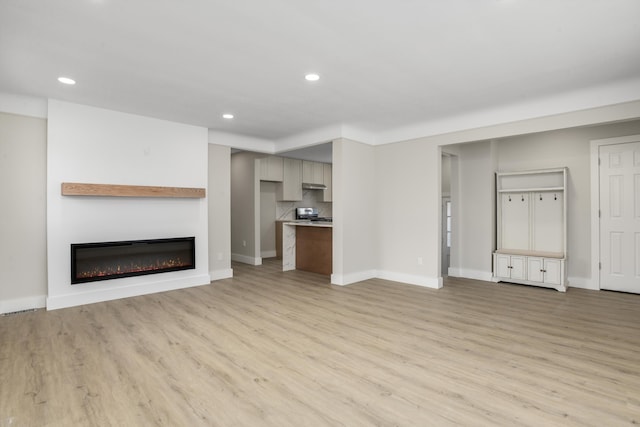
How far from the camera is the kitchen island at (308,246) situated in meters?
6.05

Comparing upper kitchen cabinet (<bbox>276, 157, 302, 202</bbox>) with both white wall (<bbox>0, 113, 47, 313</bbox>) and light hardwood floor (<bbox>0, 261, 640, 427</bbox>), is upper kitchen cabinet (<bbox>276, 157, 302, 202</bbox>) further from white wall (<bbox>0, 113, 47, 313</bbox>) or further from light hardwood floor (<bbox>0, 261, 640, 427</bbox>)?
white wall (<bbox>0, 113, 47, 313</bbox>)

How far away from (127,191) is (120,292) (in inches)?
54.9

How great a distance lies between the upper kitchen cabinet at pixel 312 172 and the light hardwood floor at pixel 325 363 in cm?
478

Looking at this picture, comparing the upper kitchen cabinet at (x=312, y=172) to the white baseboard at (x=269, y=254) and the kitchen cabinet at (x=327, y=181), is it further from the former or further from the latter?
the white baseboard at (x=269, y=254)

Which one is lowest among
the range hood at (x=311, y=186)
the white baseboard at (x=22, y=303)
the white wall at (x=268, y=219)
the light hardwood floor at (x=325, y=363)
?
the light hardwood floor at (x=325, y=363)

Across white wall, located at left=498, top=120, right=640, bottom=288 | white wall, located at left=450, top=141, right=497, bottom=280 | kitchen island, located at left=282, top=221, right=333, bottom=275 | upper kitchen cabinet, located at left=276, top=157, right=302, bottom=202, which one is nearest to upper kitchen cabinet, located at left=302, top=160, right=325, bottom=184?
upper kitchen cabinet, located at left=276, top=157, right=302, bottom=202

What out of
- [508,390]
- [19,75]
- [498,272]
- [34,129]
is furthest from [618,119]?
[34,129]

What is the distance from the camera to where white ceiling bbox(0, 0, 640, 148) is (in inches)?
90.5

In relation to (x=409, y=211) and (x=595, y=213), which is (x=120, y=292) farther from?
(x=595, y=213)

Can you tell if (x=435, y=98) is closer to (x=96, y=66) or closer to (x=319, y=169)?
(x=96, y=66)

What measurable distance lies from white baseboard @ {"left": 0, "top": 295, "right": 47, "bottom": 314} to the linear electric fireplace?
1.57 ft

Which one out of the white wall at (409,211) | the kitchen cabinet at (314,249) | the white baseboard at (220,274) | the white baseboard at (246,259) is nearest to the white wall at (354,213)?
the white wall at (409,211)

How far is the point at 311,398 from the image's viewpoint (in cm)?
214

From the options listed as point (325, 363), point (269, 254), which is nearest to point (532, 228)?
point (325, 363)
